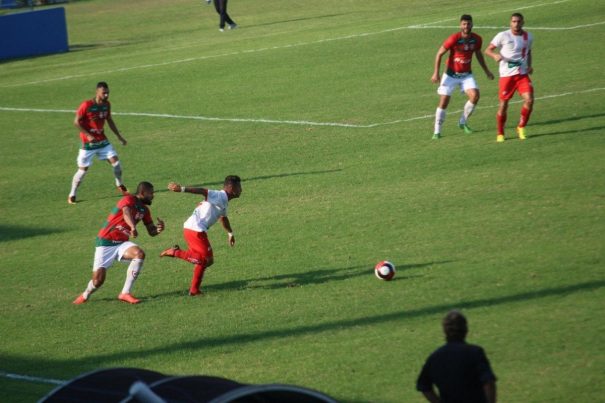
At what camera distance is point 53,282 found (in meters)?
17.2

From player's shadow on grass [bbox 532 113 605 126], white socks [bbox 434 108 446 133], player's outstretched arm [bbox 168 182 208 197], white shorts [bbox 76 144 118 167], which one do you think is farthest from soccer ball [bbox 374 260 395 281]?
player's shadow on grass [bbox 532 113 605 126]

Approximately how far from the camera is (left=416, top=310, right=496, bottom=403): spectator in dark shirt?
8.38 meters

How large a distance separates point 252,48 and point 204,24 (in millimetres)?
11121

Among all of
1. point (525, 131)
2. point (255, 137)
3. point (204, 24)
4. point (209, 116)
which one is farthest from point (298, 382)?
point (204, 24)

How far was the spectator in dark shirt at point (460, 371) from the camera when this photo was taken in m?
8.38

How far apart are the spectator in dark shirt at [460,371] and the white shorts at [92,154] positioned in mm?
14604

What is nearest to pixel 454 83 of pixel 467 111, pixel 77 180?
pixel 467 111

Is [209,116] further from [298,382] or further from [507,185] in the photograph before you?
[298,382]

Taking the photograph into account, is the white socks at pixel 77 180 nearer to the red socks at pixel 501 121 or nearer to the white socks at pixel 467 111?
the white socks at pixel 467 111

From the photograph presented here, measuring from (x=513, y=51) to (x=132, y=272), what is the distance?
400 inches

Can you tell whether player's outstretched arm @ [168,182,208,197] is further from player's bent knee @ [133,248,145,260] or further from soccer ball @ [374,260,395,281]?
soccer ball @ [374,260,395,281]

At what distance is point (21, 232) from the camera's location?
2052cm

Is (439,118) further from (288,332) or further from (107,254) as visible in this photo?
(288,332)

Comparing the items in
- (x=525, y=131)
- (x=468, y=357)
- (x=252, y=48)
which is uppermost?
(x=252, y=48)
